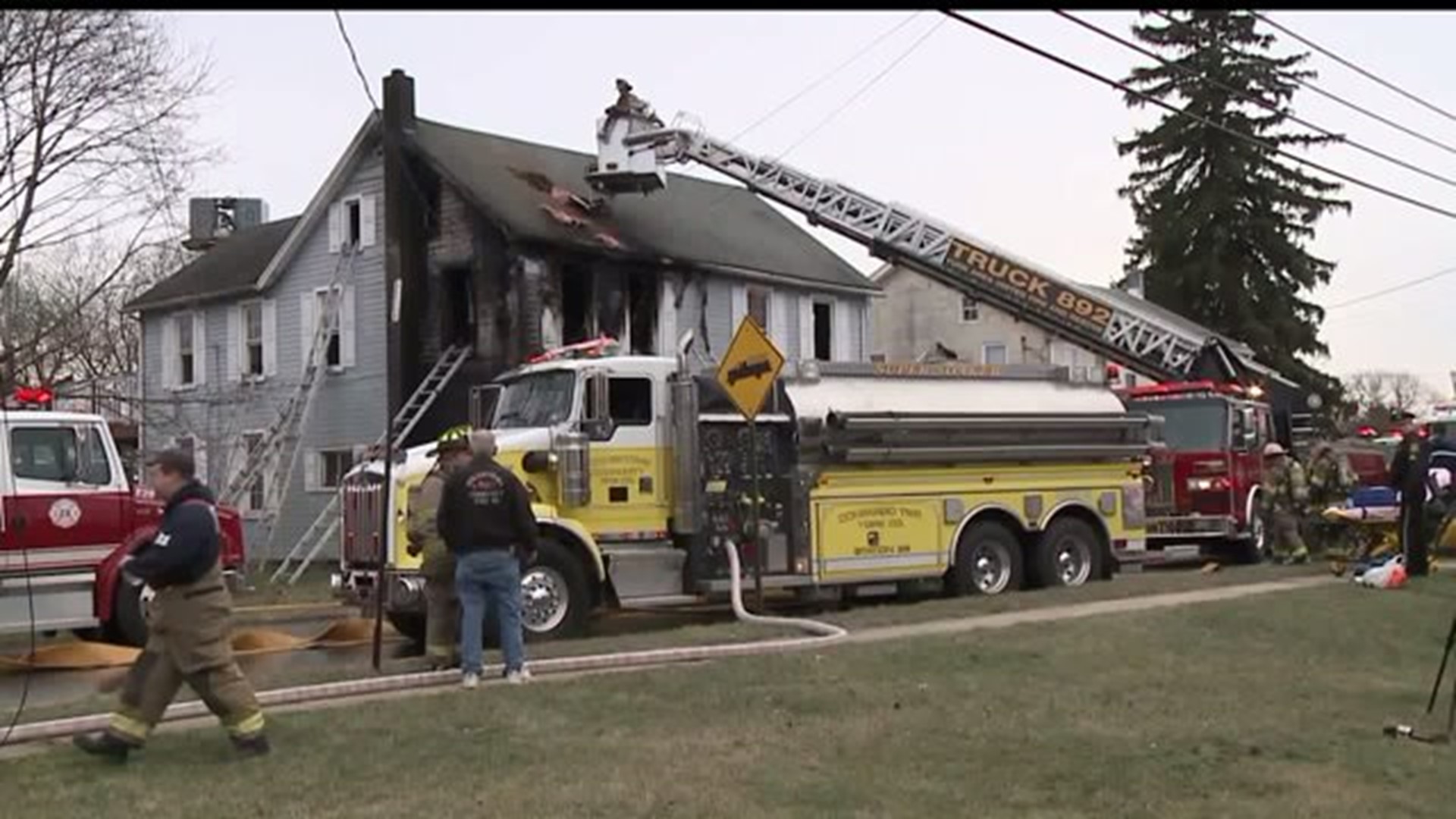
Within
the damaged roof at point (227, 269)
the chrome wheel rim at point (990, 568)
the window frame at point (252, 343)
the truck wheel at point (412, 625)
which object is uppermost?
the damaged roof at point (227, 269)

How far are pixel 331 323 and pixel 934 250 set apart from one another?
41.5 ft

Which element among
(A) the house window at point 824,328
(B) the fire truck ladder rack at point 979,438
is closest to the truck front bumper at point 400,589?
(B) the fire truck ladder rack at point 979,438

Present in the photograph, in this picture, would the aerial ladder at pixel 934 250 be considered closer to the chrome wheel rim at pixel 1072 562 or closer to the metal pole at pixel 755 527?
the chrome wheel rim at pixel 1072 562

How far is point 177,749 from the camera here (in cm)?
792

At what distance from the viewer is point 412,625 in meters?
14.3

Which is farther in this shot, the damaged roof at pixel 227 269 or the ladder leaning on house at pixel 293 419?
the damaged roof at pixel 227 269

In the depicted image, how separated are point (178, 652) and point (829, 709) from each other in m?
3.61

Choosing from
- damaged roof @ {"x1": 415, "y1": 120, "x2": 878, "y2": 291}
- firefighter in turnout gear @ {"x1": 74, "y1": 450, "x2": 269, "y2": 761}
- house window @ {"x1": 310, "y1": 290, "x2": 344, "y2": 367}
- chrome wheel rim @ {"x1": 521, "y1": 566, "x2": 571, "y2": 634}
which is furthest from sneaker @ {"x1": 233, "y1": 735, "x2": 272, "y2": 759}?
house window @ {"x1": 310, "y1": 290, "x2": 344, "y2": 367}

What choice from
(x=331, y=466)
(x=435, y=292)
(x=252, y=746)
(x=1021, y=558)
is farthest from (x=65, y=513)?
(x=331, y=466)

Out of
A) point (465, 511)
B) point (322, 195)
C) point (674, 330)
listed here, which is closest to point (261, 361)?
point (322, 195)

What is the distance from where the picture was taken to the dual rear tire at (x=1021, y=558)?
1648 cm

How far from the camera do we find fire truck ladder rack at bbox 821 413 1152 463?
1544 cm

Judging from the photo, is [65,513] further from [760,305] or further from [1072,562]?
[760,305]

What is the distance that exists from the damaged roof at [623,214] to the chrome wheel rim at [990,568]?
42.8ft
